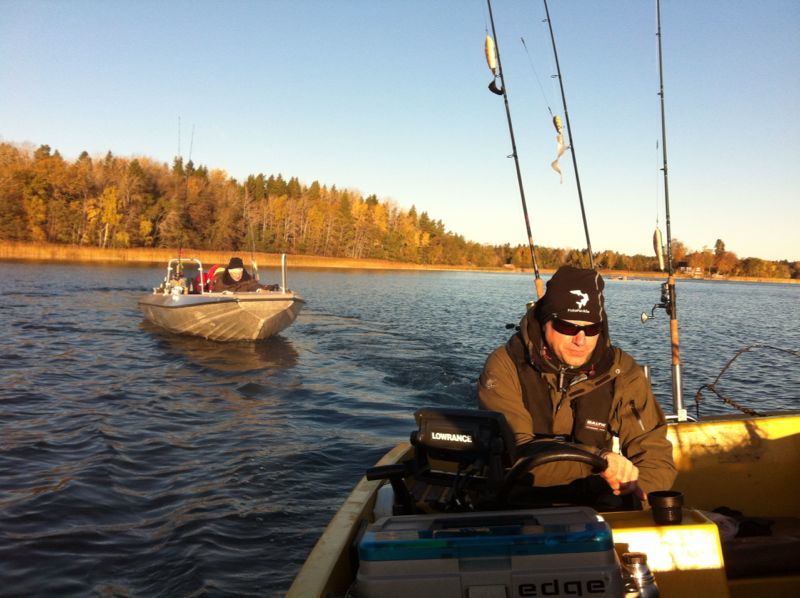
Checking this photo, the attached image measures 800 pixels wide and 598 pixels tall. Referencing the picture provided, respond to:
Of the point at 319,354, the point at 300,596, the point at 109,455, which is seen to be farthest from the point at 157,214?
the point at 300,596

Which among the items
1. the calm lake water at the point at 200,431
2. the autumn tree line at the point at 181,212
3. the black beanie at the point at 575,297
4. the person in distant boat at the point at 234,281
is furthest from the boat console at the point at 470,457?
the autumn tree line at the point at 181,212

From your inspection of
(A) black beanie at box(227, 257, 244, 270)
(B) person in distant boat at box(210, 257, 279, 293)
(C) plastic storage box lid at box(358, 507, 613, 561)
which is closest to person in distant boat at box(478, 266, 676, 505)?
(C) plastic storage box lid at box(358, 507, 613, 561)

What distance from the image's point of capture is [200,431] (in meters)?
9.57

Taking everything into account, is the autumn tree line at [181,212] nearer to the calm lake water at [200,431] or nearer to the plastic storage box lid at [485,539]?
the calm lake water at [200,431]

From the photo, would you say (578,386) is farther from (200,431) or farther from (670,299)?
(200,431)

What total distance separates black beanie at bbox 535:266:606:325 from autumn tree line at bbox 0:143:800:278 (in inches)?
2380

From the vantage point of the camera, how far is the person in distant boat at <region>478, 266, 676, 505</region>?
3408mm

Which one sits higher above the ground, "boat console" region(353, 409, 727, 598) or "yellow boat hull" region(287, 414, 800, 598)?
"boat console" region(353, 409, 727, 598)

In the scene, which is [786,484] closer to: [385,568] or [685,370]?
[385,568]

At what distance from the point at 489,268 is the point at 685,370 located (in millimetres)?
146811

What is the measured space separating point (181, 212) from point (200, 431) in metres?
65.4

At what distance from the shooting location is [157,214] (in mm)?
94625

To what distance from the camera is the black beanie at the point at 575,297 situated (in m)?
3.36

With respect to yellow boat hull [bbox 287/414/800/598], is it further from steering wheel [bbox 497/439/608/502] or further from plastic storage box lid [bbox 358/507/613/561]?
plastic storage box lid [bbox 358/507/613/561]
